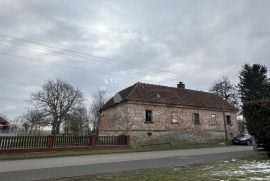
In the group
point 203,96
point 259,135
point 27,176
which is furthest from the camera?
point 203,96

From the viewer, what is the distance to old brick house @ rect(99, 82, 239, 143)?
2833cm

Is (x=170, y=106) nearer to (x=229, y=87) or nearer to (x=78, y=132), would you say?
(x=78, y=132)

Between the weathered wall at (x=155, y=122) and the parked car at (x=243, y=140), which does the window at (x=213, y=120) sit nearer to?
the weathered wall at (x=155, y=122)

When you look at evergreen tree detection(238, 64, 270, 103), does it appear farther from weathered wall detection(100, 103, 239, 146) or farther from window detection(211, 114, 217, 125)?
window detection(211, 114, 217, 125)

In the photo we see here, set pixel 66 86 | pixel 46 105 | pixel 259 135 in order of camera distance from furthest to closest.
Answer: pixel 66 86 → pixel 46 105 → pixel 259 135

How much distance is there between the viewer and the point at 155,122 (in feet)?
95.9

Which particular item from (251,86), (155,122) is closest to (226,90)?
(251,86)

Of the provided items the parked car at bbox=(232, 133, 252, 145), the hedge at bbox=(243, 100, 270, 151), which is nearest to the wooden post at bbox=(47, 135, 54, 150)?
the hedge at bbox=(243, 100, 270, 151)

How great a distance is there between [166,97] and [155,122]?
4.27 m

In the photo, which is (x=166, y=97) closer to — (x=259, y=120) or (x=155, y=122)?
(x=155, y=122)

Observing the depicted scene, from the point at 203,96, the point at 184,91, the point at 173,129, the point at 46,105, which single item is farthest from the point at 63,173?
the point at 46,105

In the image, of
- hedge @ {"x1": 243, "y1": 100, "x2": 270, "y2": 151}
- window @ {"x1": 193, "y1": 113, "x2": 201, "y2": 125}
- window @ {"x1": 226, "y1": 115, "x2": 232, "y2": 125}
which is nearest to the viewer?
hedge @ {"x1": 243, "y1": 100, "x2": 270, "y2": 151}

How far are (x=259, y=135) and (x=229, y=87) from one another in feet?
137

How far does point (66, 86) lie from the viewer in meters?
46.4
